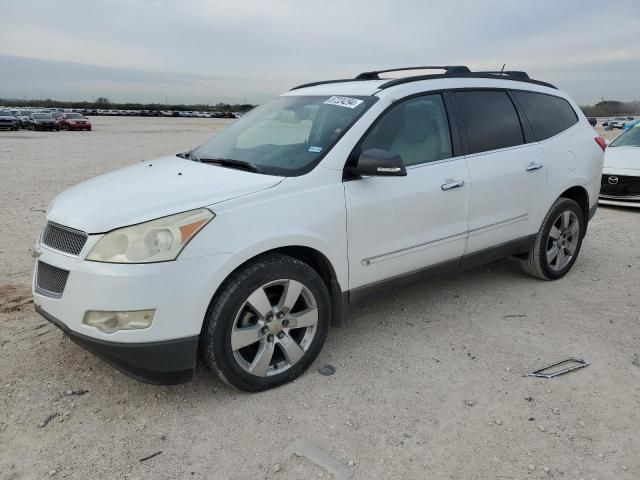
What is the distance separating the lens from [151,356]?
2.66 metres

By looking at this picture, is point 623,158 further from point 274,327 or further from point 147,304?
point 147,304

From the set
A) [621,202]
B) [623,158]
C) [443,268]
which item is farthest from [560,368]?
[623,158]

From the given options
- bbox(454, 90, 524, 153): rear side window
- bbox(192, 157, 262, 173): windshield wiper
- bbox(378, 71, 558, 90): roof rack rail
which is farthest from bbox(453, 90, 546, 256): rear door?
bbox(192, 157, 262, 173): windshield wiper

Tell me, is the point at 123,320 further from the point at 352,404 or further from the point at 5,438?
the point at 352,404

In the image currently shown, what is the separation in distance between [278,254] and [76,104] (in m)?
127

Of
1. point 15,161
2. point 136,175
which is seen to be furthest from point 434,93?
point 15,161

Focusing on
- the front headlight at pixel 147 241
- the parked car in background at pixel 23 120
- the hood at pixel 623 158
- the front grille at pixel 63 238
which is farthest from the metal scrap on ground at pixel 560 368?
the parked car in background at pixel 23 120

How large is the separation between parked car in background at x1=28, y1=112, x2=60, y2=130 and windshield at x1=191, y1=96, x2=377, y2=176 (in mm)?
37850

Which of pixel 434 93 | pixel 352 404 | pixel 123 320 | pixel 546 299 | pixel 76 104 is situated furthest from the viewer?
pixel 76 104

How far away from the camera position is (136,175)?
135 inches

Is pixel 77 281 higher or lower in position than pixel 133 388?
higher

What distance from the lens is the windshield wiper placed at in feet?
10.8

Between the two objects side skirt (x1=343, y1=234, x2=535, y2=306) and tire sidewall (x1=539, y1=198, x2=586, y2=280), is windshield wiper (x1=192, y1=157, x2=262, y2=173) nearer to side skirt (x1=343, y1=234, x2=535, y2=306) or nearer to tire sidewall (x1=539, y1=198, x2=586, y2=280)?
side skirt (x1=343, y1=234, x2=535, y2=306)

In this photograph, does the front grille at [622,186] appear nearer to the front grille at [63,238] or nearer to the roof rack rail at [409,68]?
the roof rack rail at [409,68]
